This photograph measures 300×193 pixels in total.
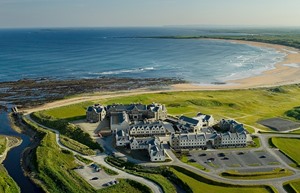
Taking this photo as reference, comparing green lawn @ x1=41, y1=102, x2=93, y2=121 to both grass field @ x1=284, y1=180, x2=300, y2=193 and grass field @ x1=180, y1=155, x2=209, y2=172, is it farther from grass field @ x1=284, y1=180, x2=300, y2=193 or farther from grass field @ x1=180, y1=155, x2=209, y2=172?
grass field @ x1=284, y1=180, x2=300, y2=193

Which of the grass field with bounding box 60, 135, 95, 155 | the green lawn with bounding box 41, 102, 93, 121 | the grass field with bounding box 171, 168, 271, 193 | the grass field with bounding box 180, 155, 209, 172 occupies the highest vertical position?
the green lawn with bounding box 41, 102, 93, 121

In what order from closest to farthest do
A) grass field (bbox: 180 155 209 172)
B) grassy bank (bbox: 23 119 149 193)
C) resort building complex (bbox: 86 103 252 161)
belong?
grassy bank (bbox: 23 119 149 193) → grass field (bbox: 180 155 209 172) → resort building complex (bbox: 86 103 252 161)

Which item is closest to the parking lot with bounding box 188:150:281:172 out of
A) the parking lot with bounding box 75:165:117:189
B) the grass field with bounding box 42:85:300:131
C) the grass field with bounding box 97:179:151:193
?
the grass field with bounding box 97:179:151:193

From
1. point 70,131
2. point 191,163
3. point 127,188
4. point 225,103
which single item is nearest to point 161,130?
point 191,163

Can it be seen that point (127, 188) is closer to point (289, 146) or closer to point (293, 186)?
point (293, 186)

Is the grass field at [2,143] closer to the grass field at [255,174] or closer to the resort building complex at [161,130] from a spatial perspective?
the resort building complex at [161,130]

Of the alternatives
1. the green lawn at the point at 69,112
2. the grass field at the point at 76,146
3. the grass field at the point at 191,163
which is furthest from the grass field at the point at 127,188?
the green lawn at the point at 69,112
